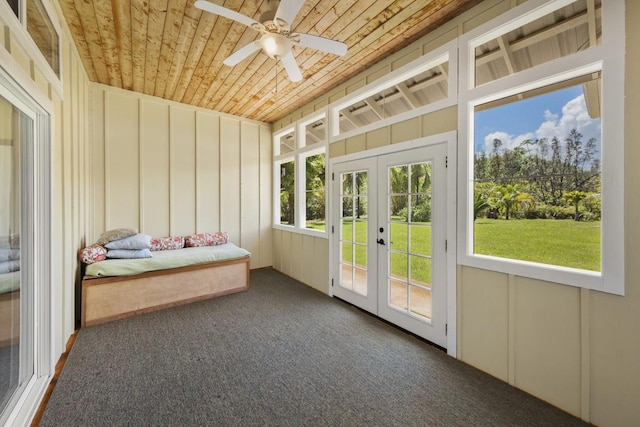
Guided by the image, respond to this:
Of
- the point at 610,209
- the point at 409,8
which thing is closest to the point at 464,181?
the point at 610,209

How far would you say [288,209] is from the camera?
5.15 metres

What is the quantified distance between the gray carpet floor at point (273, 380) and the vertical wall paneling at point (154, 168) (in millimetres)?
1690

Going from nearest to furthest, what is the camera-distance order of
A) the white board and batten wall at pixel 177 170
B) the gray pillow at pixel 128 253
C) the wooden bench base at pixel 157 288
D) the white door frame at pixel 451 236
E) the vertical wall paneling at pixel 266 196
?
1. the white door frame at pixel 451 236
2. the wooden bench base at pixel 157 288
3. the gray pillow at pixel 128 253
4. the white board and batten wall at pixel 177 170
5. the vertical wall paneling at pixel 266 196

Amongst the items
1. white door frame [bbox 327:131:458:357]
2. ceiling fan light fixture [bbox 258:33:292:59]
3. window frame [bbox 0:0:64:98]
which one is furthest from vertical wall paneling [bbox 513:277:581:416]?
window frame [bbox 0:0:64:98]

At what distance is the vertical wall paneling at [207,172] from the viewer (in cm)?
461

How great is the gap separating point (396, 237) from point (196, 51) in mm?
2960

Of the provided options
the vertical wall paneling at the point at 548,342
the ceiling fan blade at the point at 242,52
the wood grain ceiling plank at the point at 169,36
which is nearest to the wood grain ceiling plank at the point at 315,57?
the ceiling fan blade at the point at 242,52

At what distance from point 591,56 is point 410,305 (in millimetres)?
2349

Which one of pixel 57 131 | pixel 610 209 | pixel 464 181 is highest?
pixel 57 131

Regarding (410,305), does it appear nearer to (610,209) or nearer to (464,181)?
(464,181)

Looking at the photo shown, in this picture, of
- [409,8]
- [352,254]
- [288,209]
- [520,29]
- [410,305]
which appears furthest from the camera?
[288,209]

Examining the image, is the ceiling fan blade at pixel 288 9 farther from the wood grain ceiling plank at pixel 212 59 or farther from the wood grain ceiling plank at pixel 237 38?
the wood grain ceiling plank at pixel 212 59

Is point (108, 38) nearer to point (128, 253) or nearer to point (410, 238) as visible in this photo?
point (128, 253)

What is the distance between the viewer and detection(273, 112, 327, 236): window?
4324 mm
